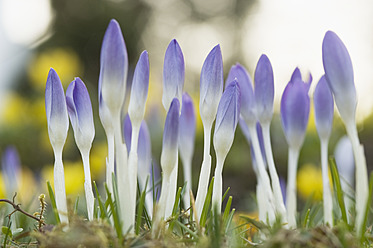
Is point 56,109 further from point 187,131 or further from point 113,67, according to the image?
point 187,131

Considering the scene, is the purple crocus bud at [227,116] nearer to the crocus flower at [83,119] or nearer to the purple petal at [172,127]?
the purple petal at [172,127]

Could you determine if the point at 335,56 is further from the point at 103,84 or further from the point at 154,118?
the point at 154,118

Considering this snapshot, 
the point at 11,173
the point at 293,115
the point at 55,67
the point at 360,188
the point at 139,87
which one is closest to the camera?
the point at 360,188

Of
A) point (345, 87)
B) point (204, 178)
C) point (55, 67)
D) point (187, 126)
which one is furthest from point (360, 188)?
point (55, 67)

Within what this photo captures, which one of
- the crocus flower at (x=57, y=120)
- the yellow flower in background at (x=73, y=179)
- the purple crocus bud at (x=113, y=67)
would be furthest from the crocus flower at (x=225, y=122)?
the yellow flower in background at (x=73, y=179)

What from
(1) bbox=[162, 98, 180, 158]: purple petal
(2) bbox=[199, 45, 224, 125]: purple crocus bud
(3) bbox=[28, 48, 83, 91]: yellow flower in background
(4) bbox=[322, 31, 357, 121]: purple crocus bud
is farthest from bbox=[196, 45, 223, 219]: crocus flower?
(3) bbox=[28, 48, 83, 91]: yellow flower in background

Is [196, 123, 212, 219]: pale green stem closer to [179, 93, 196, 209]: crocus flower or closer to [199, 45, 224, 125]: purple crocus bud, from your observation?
[199, 45, 224, 125]: purple crocus bud

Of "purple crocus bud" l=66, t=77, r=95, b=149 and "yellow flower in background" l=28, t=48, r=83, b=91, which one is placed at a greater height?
"yellow flower in background" l=28, t=48, r=83, b=91
